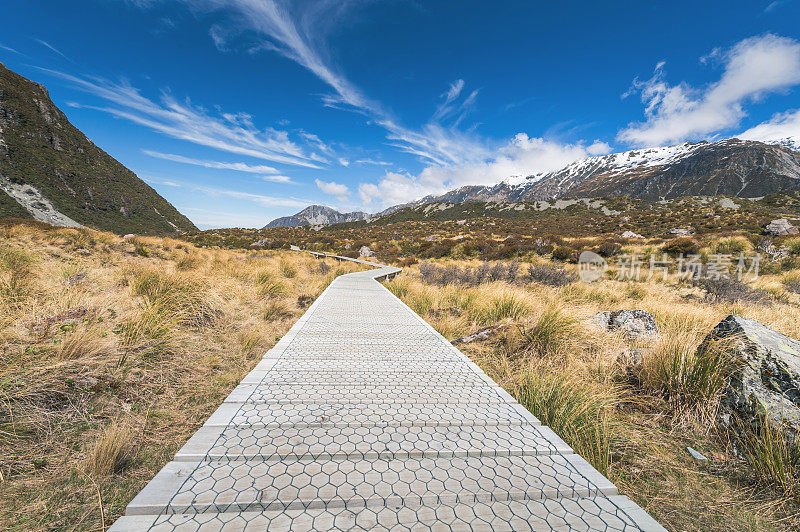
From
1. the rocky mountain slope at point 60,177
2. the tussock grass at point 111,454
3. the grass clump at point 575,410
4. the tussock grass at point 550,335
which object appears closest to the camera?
the tussock grass at point 111,454

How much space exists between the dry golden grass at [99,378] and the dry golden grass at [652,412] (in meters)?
3.32

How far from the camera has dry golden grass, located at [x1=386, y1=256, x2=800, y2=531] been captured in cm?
204

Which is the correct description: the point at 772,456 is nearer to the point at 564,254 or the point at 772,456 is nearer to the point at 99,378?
the point at 99,378

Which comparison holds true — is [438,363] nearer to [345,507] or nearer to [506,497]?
[506,497]

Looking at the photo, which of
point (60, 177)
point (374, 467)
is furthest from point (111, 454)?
point (60, 177)

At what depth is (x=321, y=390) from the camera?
2.76 metres

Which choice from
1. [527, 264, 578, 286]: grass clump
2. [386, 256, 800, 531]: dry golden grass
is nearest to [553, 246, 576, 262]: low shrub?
[527, 264, 578, 286]: grass clump

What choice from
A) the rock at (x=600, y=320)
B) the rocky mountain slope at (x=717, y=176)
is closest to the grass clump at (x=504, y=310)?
the rock at (x=600, y=320)

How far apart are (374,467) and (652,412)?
3.20m

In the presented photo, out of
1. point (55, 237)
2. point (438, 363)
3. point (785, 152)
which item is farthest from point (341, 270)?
point (785, 152)

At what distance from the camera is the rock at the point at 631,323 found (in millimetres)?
4773

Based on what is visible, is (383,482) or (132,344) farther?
(132,344)

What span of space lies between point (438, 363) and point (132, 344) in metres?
3.67

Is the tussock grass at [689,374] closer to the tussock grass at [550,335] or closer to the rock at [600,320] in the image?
the tussock grass at [550,335]
